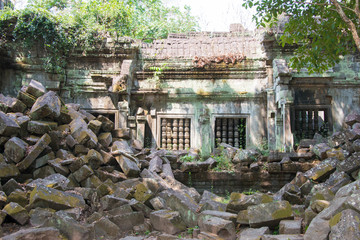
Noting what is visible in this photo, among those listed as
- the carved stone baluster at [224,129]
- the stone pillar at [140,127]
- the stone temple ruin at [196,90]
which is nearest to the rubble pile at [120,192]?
the stone pillar at [140,127]

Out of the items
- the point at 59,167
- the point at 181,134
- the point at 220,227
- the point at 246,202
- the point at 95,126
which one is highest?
the point at 95,126

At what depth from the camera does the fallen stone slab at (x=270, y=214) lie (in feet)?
13.5

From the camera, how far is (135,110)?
32.4ft

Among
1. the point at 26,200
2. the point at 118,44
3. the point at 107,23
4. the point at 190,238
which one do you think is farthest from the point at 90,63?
the point at 190,238

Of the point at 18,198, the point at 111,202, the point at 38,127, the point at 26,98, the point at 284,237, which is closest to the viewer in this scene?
the point at 284,237

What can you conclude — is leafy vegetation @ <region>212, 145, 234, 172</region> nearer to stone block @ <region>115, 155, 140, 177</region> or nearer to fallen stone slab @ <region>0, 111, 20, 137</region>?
stone block @ <region>115, 155, 140, 177</region>

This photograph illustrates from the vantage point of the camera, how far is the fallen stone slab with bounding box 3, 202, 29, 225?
4.24m

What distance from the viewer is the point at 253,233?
12.9 ft

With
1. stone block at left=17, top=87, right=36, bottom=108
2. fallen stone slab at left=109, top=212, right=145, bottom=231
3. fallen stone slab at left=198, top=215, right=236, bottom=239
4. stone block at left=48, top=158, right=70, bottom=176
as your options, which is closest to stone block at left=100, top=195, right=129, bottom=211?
fallen stone slab at left=109, top=212, right=145, bottom=231

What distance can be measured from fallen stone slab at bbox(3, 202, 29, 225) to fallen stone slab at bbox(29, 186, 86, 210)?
0.54 feet

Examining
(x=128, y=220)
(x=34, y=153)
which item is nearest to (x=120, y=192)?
(x=128, y=220)

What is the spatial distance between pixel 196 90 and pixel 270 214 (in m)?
6.13

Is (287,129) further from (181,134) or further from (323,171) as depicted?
(181,134)

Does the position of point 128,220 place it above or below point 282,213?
below
